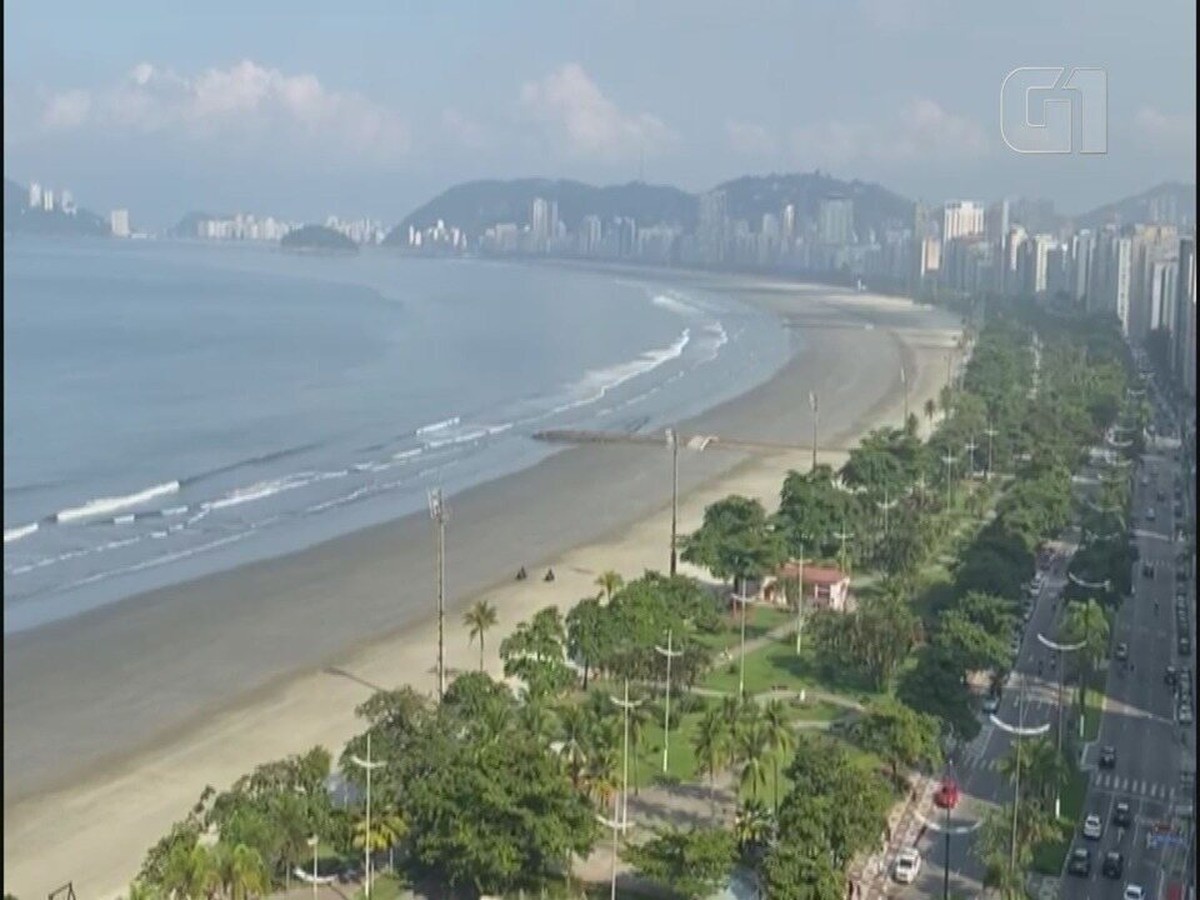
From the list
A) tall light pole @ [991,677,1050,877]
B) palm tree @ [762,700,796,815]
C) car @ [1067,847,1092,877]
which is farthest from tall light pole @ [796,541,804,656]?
car @ [1067,847,1092,877]

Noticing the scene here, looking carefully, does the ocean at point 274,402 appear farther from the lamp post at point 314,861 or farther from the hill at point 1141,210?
the hill at point 1141,210

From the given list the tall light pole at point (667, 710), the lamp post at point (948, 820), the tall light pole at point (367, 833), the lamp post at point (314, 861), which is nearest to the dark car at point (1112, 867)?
the lamp post at point (948, 820)

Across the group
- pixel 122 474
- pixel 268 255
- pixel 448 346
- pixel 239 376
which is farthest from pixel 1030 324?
pixel 268 255

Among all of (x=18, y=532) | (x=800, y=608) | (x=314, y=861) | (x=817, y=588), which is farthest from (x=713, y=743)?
(x=18, y=532)

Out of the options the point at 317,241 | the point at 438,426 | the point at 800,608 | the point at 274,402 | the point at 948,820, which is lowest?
the point at 948,820

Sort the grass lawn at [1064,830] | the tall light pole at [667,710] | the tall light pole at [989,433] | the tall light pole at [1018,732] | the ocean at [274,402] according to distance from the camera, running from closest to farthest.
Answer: the tall light pole at [1018,732]
the grass lawn at [1064,830]
the tall light pole at [667,710]
the ocean at [274,402]
the tall light pole at [989,433]

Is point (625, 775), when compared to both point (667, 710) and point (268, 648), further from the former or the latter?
point (268, 648)
